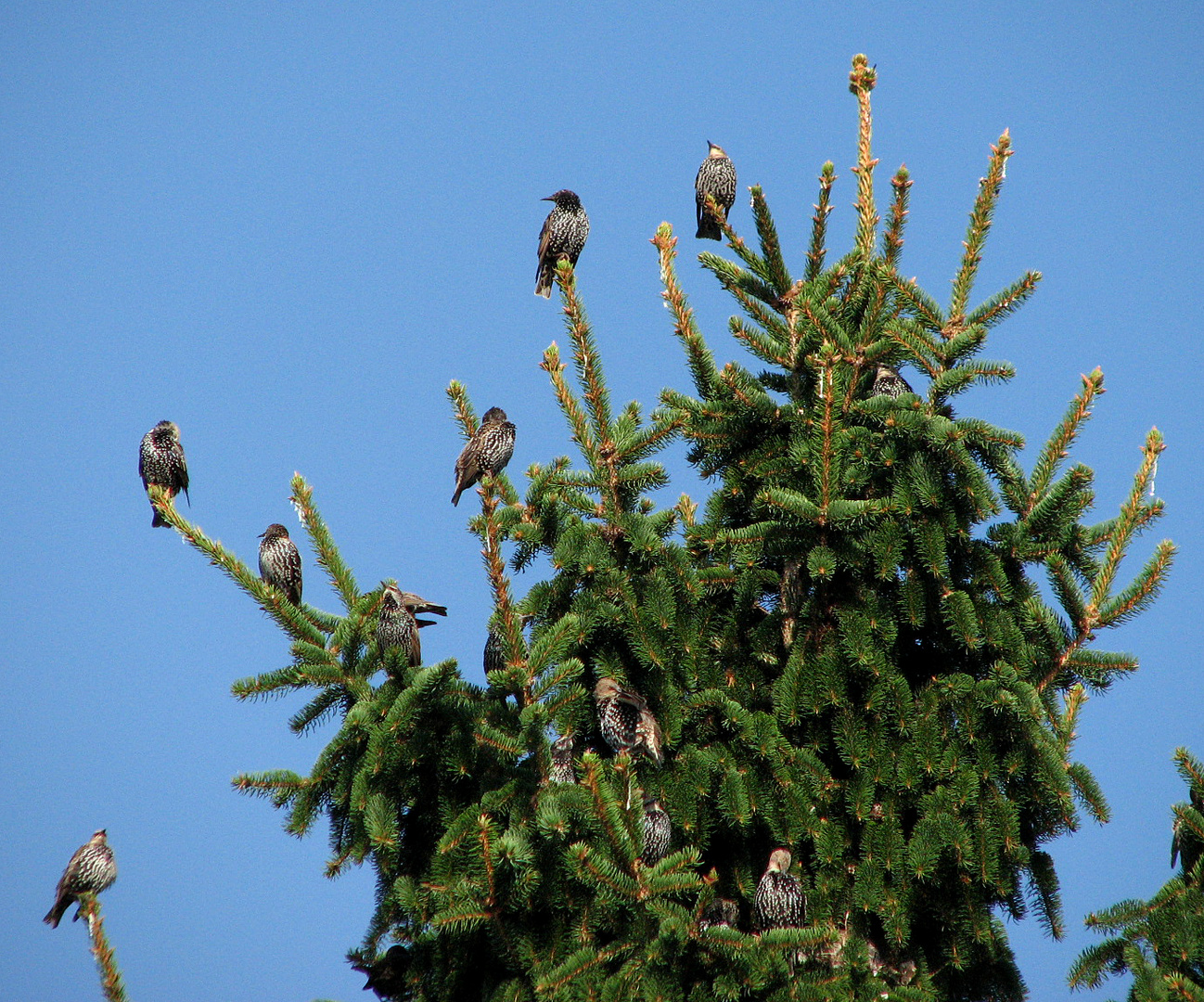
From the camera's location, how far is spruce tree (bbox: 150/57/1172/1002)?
397cm

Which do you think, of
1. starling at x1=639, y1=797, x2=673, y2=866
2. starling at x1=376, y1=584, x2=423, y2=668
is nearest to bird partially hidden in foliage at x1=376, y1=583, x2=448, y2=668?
starling at x1=376, y1=584, x2=423, y2=668

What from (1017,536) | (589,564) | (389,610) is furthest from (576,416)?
(1017,536)

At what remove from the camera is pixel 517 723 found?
4254 millimetres

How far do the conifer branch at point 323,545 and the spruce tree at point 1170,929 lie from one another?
130 inches

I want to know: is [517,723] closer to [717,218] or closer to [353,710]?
[353,710]

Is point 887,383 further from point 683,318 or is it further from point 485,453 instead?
point 485,453

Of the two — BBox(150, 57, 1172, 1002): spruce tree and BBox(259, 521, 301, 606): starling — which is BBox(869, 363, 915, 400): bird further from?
BBox(259, 521, 301, 606): starling

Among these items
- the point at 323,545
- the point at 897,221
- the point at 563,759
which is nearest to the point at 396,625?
the point at 323,545

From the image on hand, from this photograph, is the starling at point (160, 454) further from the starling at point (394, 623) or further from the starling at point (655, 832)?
the starling at point (655, 832)

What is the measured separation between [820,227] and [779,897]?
9.89 ft

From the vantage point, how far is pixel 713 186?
791 cm

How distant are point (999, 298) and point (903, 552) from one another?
1.21 metres

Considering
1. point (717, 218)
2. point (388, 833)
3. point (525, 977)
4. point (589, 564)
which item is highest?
point (717, 218)

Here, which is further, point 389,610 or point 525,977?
point 389,610
